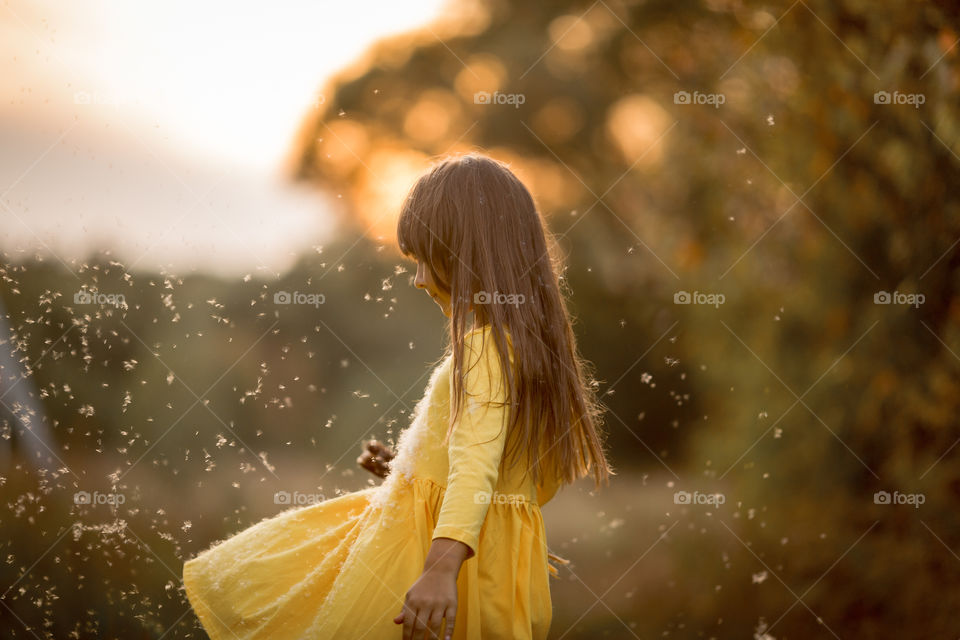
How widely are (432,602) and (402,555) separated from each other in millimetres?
217

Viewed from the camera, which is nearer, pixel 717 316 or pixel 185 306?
pixel 185 306

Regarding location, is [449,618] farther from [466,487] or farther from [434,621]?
[466,487]

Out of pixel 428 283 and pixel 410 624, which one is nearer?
pixel 410 624

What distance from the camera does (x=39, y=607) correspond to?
2.46 metres

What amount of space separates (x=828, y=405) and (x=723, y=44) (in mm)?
1913

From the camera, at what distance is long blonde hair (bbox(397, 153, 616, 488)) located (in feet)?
4.83

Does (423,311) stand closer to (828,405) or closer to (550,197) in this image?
(550,197)

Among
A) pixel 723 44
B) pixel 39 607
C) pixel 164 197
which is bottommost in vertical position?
pixel 39 607

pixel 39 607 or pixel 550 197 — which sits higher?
pixel 550 197

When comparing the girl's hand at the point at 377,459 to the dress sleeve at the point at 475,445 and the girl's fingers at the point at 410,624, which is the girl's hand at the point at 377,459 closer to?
the dress sleeve at the point at 475,445

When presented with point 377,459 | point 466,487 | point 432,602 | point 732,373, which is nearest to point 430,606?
point 432,602

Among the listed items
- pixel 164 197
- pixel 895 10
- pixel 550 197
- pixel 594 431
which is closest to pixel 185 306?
pixel 164 197

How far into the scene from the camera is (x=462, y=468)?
4.28 feet

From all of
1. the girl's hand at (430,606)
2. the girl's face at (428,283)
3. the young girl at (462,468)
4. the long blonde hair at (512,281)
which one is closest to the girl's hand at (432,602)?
the girl's hand at (430,606)
